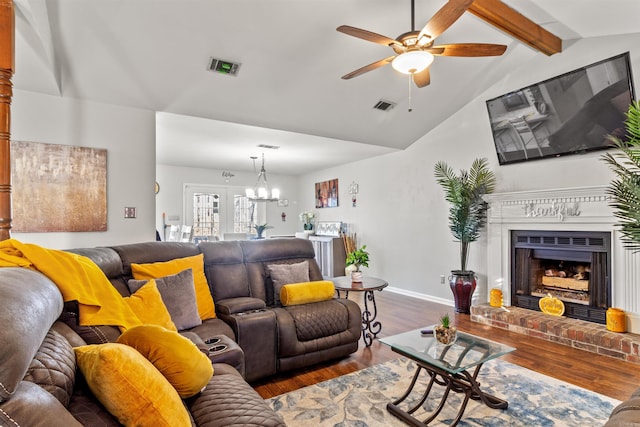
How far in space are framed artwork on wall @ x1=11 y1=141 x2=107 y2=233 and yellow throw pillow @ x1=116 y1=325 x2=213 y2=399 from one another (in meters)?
2.76

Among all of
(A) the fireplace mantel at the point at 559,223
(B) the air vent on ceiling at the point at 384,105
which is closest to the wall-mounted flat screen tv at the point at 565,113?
(A) the fireplace mantel at the point at 559,223

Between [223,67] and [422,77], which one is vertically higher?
[223,67]

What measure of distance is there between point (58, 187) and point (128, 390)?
10.7 ft

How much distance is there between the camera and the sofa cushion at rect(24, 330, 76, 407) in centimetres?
87

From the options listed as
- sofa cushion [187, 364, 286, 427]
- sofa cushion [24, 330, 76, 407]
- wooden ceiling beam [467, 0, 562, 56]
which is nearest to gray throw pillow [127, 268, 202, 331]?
sofa cushion [187, 364, 286, 427]

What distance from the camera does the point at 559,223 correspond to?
3.84 meters

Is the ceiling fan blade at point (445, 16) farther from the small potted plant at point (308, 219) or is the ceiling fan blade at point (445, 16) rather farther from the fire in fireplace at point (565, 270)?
the small potted plant at point (308, 219)

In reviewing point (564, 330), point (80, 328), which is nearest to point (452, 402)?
point (564, 330)

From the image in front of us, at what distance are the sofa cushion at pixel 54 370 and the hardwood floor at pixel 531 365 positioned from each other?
1.71 meters

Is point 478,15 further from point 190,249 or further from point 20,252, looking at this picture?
point 20,252

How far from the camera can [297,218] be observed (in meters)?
9.12

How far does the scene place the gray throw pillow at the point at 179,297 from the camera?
2396mm

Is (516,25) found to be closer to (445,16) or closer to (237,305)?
(445,16)

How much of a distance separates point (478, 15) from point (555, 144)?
180 centimetres
